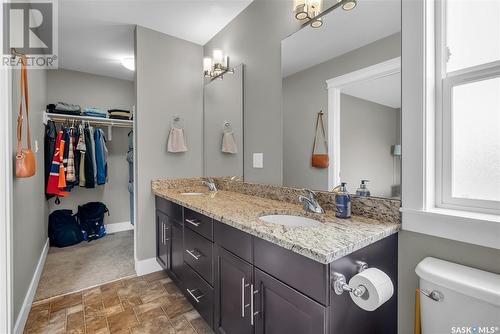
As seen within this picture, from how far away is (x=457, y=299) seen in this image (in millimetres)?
832

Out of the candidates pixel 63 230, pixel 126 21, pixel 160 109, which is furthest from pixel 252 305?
pixel 63 230

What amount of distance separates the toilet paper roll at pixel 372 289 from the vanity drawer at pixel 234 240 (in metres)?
0.48

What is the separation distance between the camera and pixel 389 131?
3.93ft

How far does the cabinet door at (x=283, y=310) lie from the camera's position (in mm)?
842

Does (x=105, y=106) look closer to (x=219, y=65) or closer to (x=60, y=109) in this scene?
(x=60, y=109)

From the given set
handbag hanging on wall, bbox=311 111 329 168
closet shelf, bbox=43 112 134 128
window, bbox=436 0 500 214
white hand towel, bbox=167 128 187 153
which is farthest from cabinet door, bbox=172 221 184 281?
closet shelf, bbox=43 112 134 128

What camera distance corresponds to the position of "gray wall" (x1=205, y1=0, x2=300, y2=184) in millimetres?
1799

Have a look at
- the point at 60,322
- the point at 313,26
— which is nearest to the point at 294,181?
the point at 313,26

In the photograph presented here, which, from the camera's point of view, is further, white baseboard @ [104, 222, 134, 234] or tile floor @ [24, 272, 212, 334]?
white baseboard @ [104, 222, 134, 234]

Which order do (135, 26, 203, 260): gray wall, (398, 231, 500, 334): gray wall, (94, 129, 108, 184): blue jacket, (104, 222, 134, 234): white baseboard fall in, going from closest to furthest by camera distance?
(398, 231, 500, 334): gray wall, (135, 26, 203, 260): gray wall, (94, 129, 108, 184): blue jacket, (104, 222, 134, 234): white baseboard

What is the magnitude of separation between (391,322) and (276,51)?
1.85 metres

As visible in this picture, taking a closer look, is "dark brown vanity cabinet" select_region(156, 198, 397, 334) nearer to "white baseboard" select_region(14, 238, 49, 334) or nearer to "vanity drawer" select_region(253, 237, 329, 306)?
"vanity drawer" select_region(253, 237, 329, 306)

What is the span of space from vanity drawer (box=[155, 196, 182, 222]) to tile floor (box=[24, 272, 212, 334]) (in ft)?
2.19

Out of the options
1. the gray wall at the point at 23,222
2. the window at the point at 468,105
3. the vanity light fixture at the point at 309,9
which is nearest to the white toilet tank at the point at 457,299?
the window at the point at 468,105
